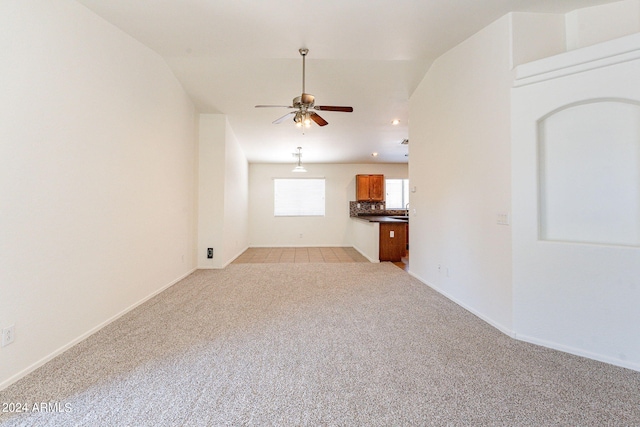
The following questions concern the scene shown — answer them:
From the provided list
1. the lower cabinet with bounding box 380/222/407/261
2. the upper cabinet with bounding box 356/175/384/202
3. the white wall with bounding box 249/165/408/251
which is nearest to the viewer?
the lower cabinet with bounding box 380/222/407/261

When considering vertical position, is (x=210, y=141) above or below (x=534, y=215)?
above

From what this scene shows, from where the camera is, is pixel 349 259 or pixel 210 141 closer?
pixel 210 141

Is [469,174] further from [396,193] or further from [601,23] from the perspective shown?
[396,193]

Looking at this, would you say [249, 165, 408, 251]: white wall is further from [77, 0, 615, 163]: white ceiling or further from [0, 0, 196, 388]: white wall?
[0, 0, 196, 388]: white wall

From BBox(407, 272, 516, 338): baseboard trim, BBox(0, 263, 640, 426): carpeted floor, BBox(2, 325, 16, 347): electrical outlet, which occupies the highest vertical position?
BBox(2, 325, 16, 347): electrical outlet

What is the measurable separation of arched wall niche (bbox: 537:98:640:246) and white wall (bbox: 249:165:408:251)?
5923 mm

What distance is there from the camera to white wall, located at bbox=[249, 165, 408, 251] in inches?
314

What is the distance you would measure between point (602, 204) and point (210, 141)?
5.14 m

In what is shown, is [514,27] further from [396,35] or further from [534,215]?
[534,215]

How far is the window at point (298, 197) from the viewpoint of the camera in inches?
318

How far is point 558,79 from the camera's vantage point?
2.11 m

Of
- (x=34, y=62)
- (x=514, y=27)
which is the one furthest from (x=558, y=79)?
(x=34, y=62)

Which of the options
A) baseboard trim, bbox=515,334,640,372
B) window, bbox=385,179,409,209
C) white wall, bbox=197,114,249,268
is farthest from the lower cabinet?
baseboard trim, bbox=515,334,640,372

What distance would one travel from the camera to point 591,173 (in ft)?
6.73
